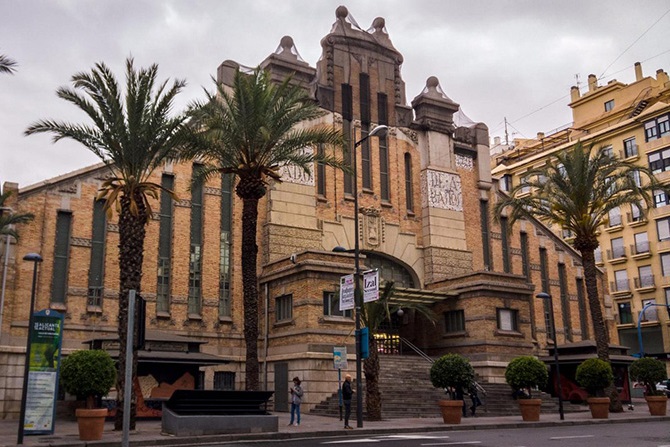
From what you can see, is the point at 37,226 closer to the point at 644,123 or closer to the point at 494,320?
the point at 494,320

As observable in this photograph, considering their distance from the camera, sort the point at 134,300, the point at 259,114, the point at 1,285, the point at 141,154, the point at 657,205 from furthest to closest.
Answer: the point at 657,205 → the point at 1,285 → the point at 259,114 → the point at 141,154 → the point at 134,300

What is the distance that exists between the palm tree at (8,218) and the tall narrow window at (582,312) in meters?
32.3

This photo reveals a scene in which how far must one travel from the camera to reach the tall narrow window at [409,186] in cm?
3941

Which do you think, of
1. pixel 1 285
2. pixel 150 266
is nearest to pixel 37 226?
pixel 1 285

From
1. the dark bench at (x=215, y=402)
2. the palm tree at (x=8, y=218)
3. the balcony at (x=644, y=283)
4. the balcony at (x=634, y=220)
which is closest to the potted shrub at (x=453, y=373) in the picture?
the dark bench at (x=215, y=402)

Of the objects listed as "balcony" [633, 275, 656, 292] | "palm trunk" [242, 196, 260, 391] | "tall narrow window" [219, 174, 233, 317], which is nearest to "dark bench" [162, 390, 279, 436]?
"palm trunk" [242, 196, 260, 391]

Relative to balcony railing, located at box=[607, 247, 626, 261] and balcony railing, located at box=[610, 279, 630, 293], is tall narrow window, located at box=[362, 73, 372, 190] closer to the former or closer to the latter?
balcony railing, located at box=[607, 247, 626, 261]

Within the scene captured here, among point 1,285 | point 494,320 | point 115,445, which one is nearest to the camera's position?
point 115,445

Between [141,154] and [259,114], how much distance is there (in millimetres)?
4434

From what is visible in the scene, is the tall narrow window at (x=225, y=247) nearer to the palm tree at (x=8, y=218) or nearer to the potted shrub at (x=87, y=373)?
the palm tree at (x=8, y=218)

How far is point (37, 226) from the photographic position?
2858 centimetres

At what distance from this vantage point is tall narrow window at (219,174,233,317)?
32.7 meters

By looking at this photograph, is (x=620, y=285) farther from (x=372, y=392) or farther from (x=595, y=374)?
(x=372, y=392)

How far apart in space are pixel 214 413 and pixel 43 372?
16.2 ft
